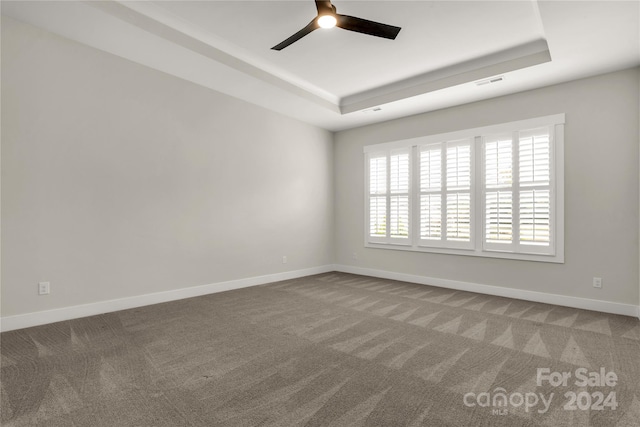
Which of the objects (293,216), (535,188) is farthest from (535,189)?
(293,216)

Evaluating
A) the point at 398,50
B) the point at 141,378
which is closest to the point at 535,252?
the point at 398,50

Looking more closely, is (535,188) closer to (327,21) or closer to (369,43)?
(369,43)

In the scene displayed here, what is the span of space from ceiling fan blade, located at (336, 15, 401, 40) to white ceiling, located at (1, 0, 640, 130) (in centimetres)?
46

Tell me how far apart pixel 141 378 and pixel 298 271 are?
4011 mm

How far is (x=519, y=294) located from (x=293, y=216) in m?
3.83

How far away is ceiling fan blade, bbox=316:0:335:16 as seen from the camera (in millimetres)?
2647

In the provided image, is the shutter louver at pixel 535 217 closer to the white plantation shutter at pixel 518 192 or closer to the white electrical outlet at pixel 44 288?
the white plantation shutter at pixel 518 192

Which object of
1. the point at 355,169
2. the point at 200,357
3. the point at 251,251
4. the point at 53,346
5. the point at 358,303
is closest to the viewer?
the point at 200,357

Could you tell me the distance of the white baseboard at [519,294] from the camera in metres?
3.97

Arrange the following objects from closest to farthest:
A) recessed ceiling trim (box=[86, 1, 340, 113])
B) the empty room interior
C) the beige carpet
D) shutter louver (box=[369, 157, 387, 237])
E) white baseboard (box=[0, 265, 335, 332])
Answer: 1. the beige carpet
2. the empty room interior
3. recessed ceiling trim (box=[86, 1, 340, 113])
4. white baseboard (box=[0, 265, 335, 332])
5. shutter louver (box=[369, 157, 387, 237])

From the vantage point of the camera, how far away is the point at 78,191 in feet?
11.9

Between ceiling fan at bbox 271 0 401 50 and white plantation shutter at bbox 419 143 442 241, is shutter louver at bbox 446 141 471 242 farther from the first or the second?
ceiling fan at bbox 271 0 401 50

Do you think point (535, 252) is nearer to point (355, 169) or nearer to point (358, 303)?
point (358, 303)

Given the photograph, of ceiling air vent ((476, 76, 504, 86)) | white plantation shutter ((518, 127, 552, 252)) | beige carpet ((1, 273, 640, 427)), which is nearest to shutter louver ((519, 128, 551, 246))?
white plantation shutter ((518, 127, 552, 252))
